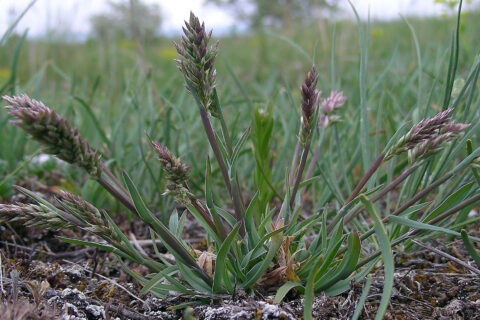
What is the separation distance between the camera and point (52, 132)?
61cm

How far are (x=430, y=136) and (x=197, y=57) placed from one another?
44cm

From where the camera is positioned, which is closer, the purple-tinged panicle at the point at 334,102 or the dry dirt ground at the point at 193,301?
the dry dirt ground at the point at 193,301

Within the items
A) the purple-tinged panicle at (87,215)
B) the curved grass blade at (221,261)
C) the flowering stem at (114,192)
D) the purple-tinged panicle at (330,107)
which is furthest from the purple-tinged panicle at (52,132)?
the purple-tinged panicle at (330,107)

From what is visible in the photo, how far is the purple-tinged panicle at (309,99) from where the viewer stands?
86cm

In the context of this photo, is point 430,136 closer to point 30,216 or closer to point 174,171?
point 174,171

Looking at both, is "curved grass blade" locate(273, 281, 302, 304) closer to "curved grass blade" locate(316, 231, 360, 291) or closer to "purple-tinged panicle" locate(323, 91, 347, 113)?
"curved grass blade" locate(316, 231, 360, 291)

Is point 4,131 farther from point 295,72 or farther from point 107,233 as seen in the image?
point 295,72

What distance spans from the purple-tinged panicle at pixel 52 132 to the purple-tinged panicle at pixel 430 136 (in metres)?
0.57

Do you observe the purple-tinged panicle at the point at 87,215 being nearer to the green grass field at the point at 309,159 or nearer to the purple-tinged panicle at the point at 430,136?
the green grass field at the point at 309,159

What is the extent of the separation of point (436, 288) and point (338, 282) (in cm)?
29

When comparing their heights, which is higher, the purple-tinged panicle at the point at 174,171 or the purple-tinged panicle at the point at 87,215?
the purple-tinged panicle at the point at 174,171

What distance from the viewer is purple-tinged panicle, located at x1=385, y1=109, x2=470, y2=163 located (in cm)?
77

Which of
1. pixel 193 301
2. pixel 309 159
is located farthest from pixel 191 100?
pixel 193 301

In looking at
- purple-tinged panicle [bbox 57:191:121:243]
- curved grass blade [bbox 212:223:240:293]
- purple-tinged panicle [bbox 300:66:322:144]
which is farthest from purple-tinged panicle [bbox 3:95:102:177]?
purple-tinged panicle [bbox 300:66:322:144]
